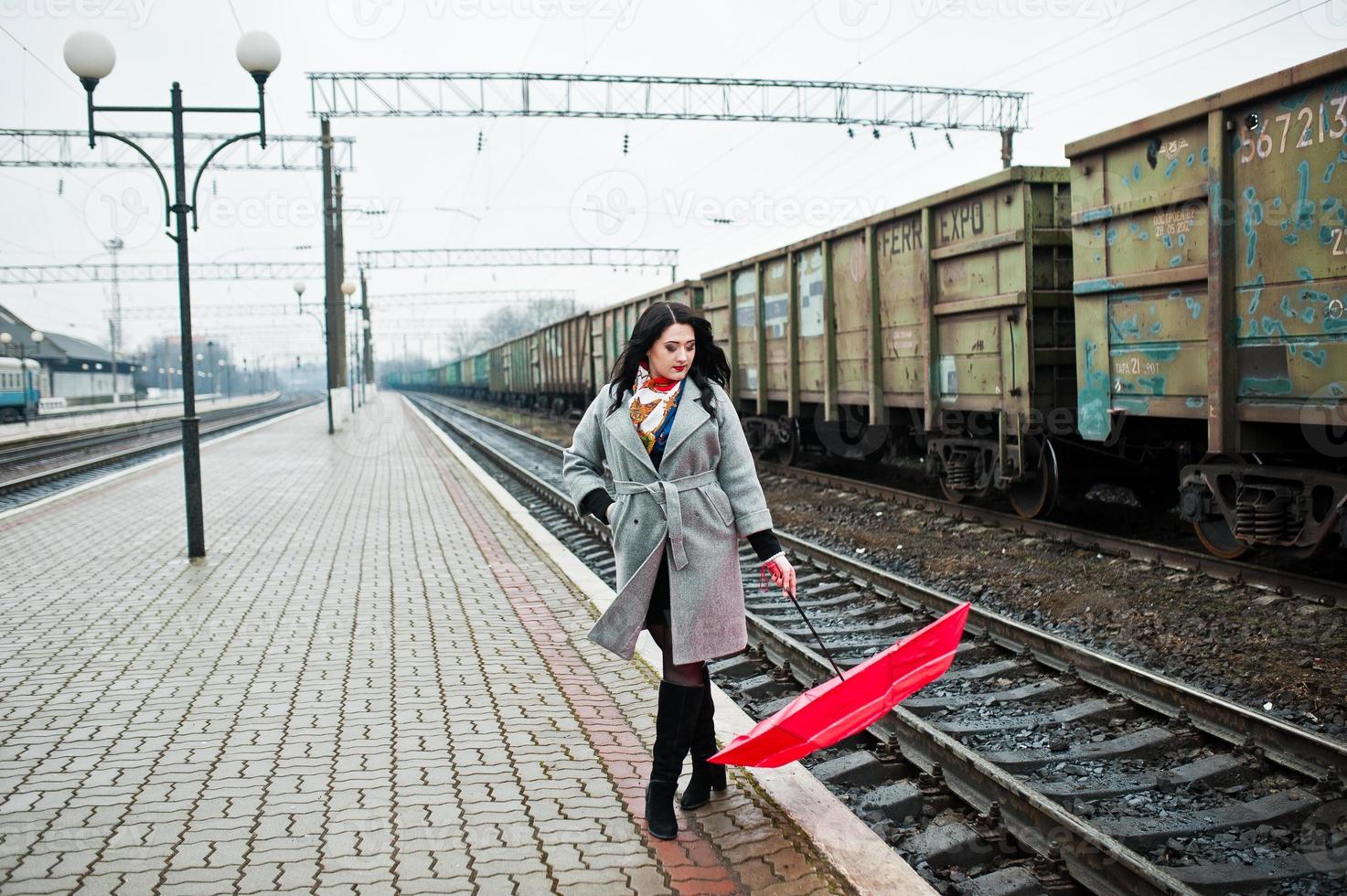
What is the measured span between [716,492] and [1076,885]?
162cm

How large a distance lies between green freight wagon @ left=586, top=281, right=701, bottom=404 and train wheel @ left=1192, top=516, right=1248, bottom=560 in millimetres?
11726

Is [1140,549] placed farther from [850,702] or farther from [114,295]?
[114,295]

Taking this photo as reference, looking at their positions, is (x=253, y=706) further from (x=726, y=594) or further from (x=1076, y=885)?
(x=1076, y=885)

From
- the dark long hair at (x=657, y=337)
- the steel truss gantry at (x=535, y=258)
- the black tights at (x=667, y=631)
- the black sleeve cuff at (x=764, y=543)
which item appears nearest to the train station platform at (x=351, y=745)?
the black tights at (x=667, y=631)

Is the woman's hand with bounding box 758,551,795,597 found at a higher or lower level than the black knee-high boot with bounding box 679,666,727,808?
higher

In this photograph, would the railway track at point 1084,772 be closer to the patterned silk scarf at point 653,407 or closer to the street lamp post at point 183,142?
the patterned silk scarf at point 653,407

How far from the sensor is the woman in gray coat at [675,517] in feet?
11.2

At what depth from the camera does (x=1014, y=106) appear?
69.8 ft

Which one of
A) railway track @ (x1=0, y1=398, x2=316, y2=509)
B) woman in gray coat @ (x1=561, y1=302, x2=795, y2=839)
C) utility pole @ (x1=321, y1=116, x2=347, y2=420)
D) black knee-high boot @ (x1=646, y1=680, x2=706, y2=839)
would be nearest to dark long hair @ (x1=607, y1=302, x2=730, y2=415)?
woman in gray coat @ (x1=561, y1=302, x2=795, y2=839)

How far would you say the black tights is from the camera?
3.49m

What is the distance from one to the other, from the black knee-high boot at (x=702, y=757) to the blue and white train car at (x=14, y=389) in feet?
159

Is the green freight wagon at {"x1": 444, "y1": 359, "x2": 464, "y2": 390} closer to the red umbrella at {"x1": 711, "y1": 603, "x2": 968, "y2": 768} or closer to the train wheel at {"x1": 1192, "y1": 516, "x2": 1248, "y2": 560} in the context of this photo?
the train wheel at {"x1": 1192, "y1": 516, "x2": 1248, "y2": 560}

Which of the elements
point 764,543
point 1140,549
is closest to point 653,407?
point 764,543

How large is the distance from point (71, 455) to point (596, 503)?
26.5 metres
